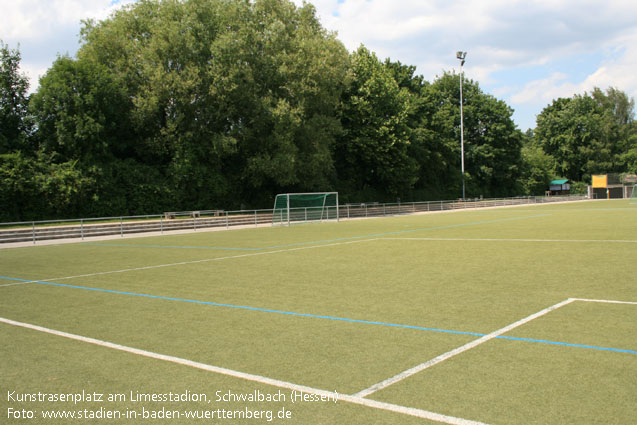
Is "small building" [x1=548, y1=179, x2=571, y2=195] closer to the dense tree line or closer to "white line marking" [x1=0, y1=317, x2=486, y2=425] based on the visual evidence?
the dense tree line

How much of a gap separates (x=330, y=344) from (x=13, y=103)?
3643 centimetres

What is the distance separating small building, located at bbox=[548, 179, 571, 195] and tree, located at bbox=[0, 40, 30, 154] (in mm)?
78257

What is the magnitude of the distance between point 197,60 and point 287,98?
7.45 meters

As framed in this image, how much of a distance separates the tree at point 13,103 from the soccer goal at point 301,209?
653 inches

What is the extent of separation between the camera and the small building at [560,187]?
8844cm

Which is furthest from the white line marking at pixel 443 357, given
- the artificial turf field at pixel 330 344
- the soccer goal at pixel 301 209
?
the soccer goal at pixel 301 209

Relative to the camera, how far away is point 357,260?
44.8 ft

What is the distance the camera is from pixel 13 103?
114ft

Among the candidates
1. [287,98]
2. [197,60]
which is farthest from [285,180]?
[197,60]

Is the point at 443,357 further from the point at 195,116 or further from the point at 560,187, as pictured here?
the point at 560,187

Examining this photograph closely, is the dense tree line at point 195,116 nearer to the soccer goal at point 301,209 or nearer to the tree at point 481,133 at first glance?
the soccer goal at point 301,209

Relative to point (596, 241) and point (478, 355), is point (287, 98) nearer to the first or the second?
point (596, 241)

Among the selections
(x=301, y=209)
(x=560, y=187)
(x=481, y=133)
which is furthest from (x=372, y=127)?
(x=560, y=187)

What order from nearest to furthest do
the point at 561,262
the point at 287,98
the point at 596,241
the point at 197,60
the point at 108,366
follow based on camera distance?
the point at 108,366, the point at 561,262, the point at 596,241, the point at 197,60, the point at 287,98
